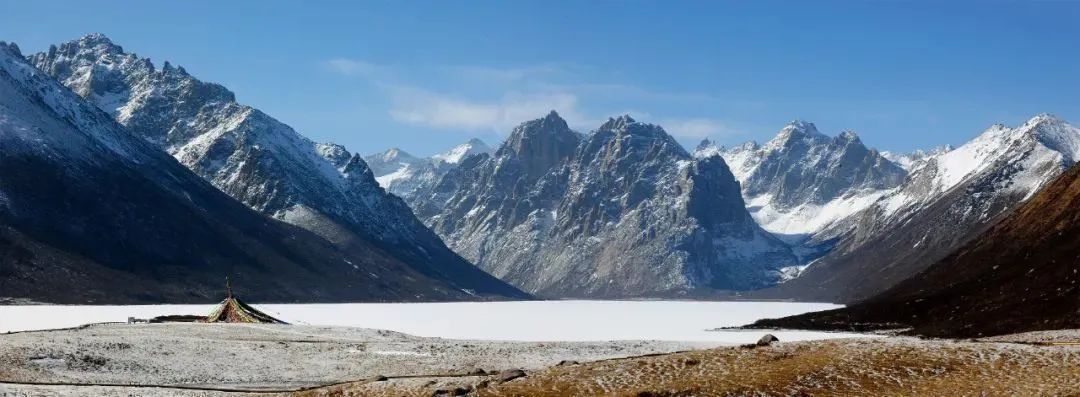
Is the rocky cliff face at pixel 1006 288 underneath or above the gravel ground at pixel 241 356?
above

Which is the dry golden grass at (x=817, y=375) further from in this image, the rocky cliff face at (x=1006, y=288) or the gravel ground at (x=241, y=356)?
the rocky cliff face at (x=1006, y=288)

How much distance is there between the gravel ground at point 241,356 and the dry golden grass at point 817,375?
1198 cm

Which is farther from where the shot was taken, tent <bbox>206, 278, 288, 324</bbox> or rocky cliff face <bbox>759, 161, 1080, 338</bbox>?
rocky cliff face <bbox>759, 161, 1080, 338</bbox>

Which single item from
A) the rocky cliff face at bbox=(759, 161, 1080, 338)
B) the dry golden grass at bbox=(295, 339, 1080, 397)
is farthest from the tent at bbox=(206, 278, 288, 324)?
the rocky cliff face at bbox=(759, 161, 1080, 338)

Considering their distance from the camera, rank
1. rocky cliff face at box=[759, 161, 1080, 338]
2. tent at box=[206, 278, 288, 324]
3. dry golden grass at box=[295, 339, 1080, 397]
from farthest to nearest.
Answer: rocky cliff face at box=[759, 161, 1080, 338] < tent at box=[206, 278, 288, 324] < dry golden grass at box=[295, 339, 1080, 397]

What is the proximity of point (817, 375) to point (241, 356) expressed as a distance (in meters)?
35.2

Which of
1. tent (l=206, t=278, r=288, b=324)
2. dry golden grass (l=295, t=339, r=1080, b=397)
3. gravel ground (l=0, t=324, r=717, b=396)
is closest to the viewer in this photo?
dry golden grass (l=295, t=339, r=1080, b=397)

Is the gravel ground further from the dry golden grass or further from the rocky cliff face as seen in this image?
the rocky cliff face

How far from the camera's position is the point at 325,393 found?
164ft

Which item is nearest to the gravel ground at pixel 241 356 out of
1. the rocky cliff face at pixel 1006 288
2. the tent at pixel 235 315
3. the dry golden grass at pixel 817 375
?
the dry golden grass at pixel 817 375

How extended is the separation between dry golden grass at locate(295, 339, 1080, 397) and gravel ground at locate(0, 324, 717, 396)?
472 inches

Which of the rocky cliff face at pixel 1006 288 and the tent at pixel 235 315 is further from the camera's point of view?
the rocky cliff face at pixel 1006 288

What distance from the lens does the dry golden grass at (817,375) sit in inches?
1828

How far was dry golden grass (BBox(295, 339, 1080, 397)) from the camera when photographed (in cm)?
4644
